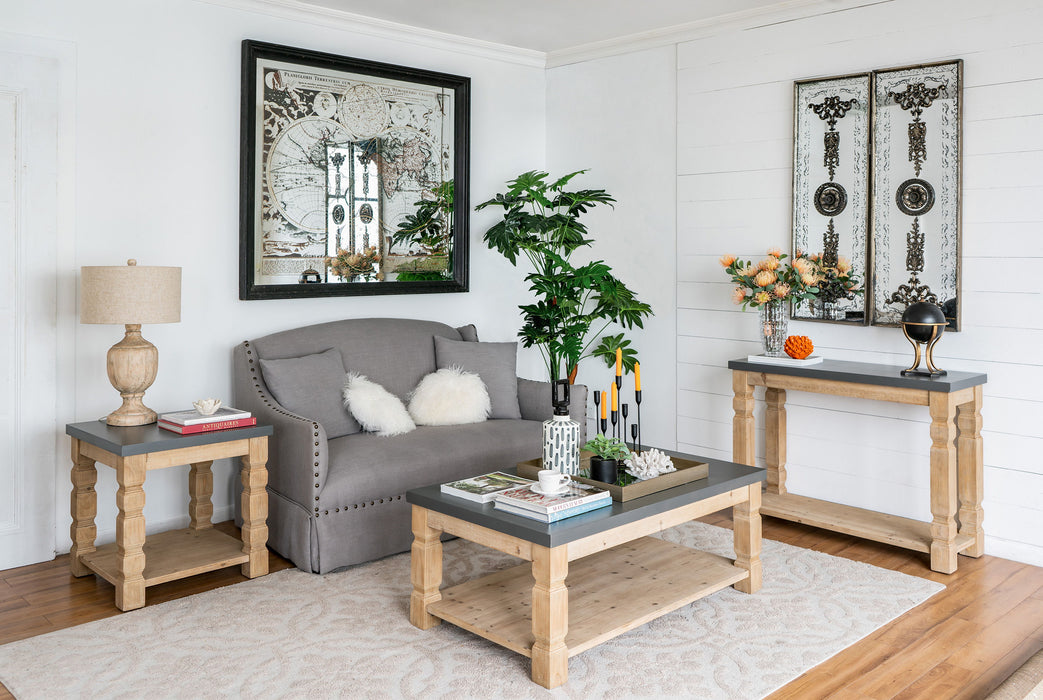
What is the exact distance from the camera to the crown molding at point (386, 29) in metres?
4.27

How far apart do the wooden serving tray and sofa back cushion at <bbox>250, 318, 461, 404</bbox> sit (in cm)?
130

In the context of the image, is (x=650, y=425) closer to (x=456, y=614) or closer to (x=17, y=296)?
(x=456, y=614)

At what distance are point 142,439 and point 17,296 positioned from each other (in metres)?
0.97

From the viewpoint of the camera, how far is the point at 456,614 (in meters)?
2.89

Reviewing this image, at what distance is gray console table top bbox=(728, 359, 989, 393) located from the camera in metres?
3.53

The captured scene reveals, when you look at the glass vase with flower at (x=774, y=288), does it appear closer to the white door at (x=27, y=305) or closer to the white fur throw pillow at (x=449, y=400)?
the white fur throw pillow at (x=449, y=400)

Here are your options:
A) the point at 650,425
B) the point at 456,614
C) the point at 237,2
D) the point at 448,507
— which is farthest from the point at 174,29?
the point at 650,425

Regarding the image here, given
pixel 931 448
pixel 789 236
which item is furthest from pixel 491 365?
pixel 931 448

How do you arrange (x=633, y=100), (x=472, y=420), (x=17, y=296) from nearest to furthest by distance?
(x=17, y=296) → (x=472, y=420) → (x=633, y=100)

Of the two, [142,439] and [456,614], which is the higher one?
[142,439]

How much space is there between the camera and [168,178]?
158 inches

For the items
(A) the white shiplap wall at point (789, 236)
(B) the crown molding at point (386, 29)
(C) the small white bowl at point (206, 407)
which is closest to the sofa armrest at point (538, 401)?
(A) the white shiplap wall at point (789, 236)

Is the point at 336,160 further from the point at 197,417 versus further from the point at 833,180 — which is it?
the point at 833,180

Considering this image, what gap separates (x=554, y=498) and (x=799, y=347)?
72.3 inches
